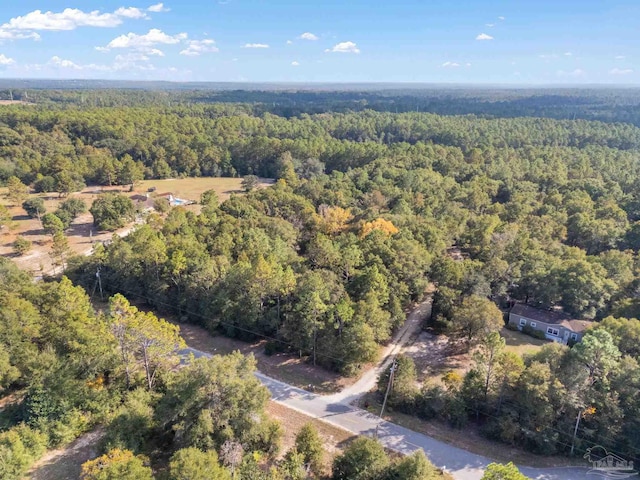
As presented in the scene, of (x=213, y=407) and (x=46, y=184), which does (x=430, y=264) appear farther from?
(x=46, y=184)

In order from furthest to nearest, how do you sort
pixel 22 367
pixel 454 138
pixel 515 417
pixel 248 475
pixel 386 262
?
pixel 454 138 < pixel 386 262 < pixel 22 367 < pixel 515 417 < pixel 248 475

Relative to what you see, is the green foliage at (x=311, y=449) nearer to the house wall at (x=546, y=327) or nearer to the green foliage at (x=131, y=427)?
the green foliage at (x=131, y=427)

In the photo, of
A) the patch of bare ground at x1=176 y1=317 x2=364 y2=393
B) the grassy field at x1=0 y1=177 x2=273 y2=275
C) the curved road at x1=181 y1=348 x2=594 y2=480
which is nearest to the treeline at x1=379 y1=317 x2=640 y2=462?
the curved road at x1=181 y1=348 x2=594 y2=480

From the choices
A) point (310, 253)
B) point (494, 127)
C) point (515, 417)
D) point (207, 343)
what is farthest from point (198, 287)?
point (494, 127)

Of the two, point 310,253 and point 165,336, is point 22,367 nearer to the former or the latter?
point 165,336

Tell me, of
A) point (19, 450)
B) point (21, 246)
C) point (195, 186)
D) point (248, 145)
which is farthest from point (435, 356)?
point (248, 145)

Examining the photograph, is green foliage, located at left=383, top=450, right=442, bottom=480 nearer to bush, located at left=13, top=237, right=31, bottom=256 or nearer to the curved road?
the curved road
